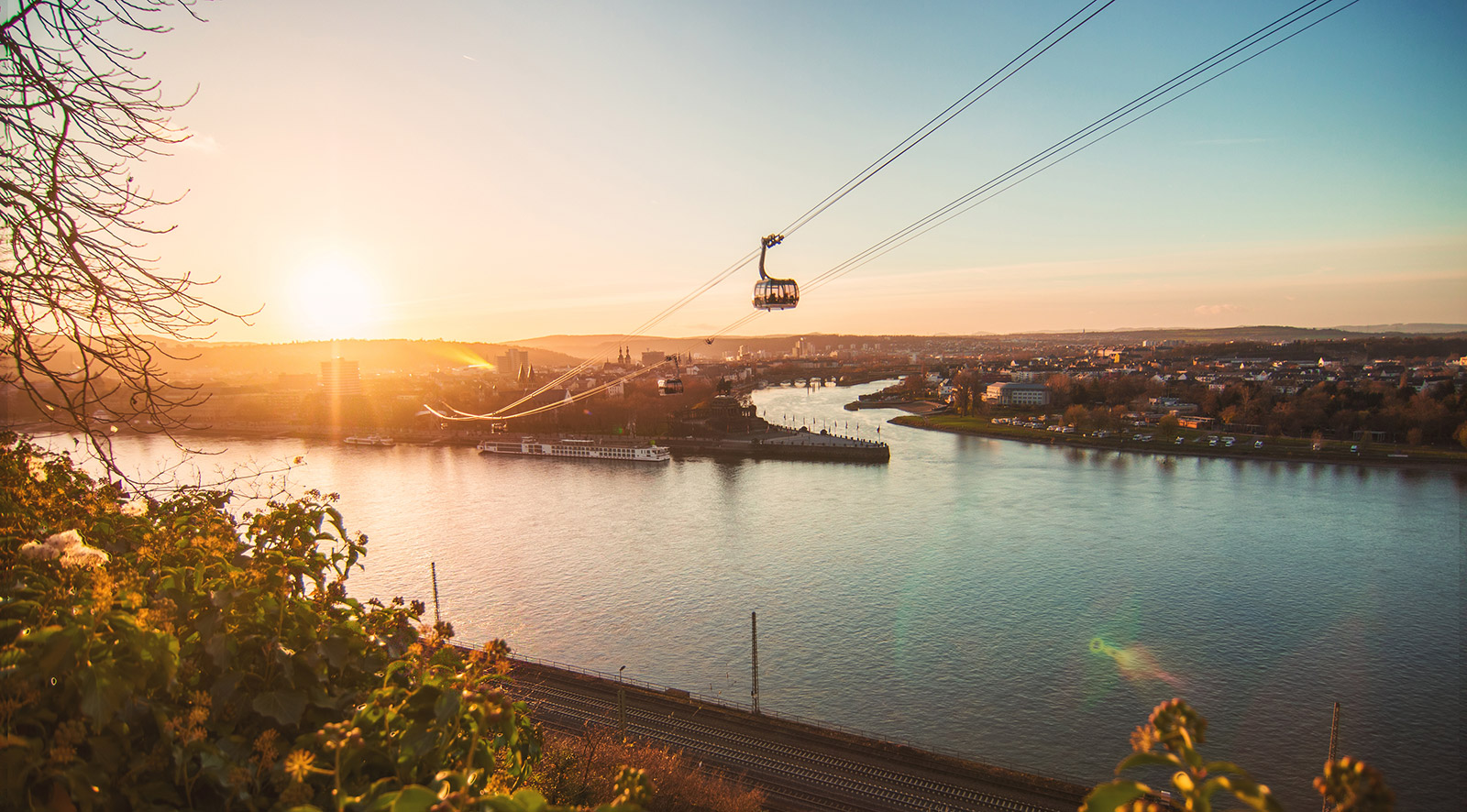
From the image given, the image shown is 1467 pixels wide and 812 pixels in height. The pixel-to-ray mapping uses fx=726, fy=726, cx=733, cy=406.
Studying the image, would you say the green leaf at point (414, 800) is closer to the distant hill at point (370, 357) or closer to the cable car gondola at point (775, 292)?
the cable car gondola at point (775, 292)

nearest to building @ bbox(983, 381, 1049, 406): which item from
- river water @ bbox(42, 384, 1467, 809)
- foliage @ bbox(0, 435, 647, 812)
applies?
river water @ bbox(42, 384, 1467, 809)

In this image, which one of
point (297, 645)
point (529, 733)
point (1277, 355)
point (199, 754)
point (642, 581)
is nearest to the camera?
point (199, 754)

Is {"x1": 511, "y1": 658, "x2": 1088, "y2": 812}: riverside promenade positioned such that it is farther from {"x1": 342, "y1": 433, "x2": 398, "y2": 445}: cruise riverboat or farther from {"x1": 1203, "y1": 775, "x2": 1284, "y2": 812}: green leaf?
{"x1": 342, "y1": 433, "x2": 398, "y2": 445}: cruise riverboat

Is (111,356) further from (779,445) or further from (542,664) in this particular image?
(779,445)

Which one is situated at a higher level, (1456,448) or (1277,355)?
(1277,355)

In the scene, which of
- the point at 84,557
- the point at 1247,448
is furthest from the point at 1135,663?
the point at 1247,448

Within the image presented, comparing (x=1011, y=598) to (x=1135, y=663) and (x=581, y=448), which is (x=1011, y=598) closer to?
(x=1135, y=663)

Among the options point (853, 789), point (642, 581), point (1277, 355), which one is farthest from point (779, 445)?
point (1277, 355)
